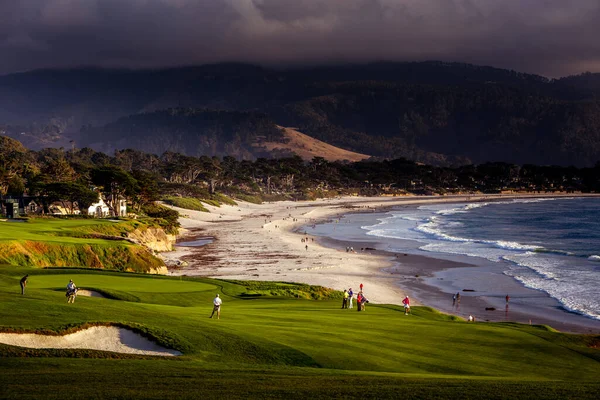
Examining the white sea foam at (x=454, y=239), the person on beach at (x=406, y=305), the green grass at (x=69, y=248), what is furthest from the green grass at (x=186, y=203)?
the person on beach at (x=406, y=305)

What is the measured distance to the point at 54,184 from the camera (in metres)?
80.2

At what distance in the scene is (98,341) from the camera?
65.2 ft

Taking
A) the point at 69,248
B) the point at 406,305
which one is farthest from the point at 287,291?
the point at 69,248

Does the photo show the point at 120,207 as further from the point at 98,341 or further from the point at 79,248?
the point at 98,341

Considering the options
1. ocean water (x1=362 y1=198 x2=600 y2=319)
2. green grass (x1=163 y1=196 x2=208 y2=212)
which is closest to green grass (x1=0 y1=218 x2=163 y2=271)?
ocean water (x1=362 y1=198 x2=600 y2=319)

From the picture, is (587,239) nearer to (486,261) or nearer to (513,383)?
(486,261)

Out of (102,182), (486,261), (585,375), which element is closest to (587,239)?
(486,261)

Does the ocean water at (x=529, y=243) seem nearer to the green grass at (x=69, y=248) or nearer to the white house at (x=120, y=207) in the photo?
the green grass at (x=69, y=248)

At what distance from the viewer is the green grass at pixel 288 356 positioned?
15281 mm

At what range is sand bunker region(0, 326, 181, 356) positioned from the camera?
18766 millimetres

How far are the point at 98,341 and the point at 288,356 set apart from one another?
606cm

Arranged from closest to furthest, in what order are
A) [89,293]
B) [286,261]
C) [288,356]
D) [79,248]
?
1. [288,356]
2. [89,293]
3. [79,248]
4. [286,261]

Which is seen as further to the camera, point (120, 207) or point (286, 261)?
point (120, 207)

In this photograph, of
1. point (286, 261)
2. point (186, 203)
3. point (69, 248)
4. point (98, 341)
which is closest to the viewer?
point (98, 341)
